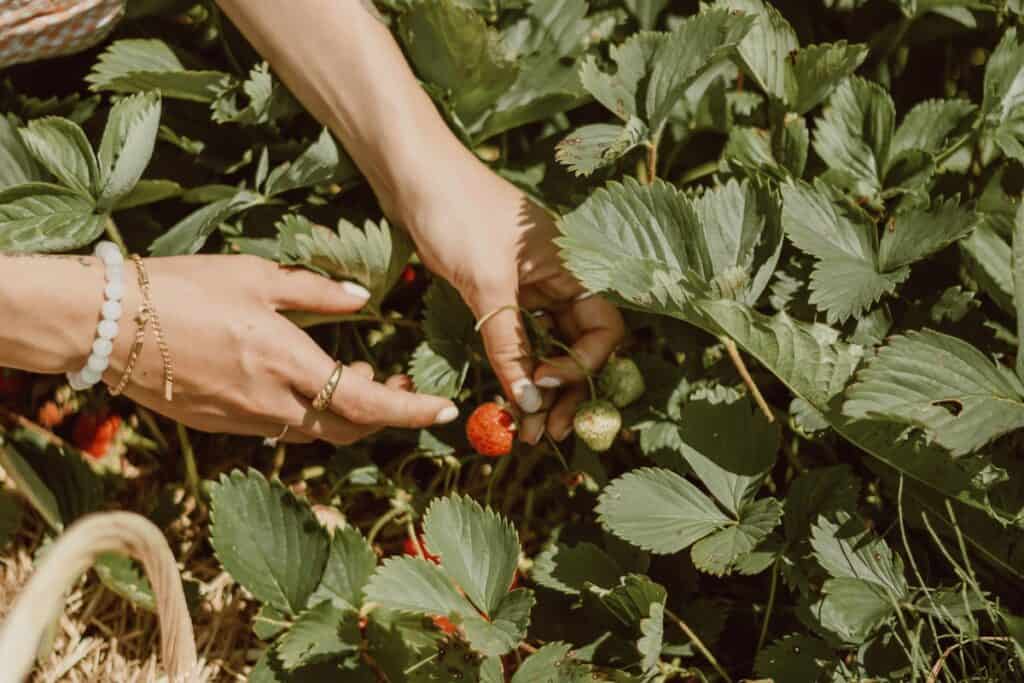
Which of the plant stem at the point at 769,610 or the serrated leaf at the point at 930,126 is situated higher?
the serrated leaf at the point at 930,126

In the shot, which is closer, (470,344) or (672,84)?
(672,84)

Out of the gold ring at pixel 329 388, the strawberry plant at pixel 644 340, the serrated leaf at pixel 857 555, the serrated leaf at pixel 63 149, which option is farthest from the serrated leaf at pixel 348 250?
the serrated leaf at pixel 857 555

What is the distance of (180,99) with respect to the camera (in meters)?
1.24

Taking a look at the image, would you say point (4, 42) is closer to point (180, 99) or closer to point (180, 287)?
point (180, 99)

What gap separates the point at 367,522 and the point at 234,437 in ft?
0.74

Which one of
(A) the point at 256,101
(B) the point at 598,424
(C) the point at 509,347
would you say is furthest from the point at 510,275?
(A) the point at 256,101

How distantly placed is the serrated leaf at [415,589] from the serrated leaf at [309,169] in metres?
0.44

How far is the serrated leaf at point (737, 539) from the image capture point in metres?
0.93

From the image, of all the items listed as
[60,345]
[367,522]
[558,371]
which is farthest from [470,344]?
[60,345]

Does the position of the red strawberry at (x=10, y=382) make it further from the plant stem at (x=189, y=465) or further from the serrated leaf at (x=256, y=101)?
the serrated leaf at (x=256, y=101)

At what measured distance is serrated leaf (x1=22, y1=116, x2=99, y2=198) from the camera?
1.03 meters

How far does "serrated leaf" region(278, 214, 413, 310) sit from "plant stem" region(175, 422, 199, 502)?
0.32 meters

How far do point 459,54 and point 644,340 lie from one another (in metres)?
0.43

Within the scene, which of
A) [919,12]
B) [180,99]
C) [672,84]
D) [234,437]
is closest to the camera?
[672,84]
